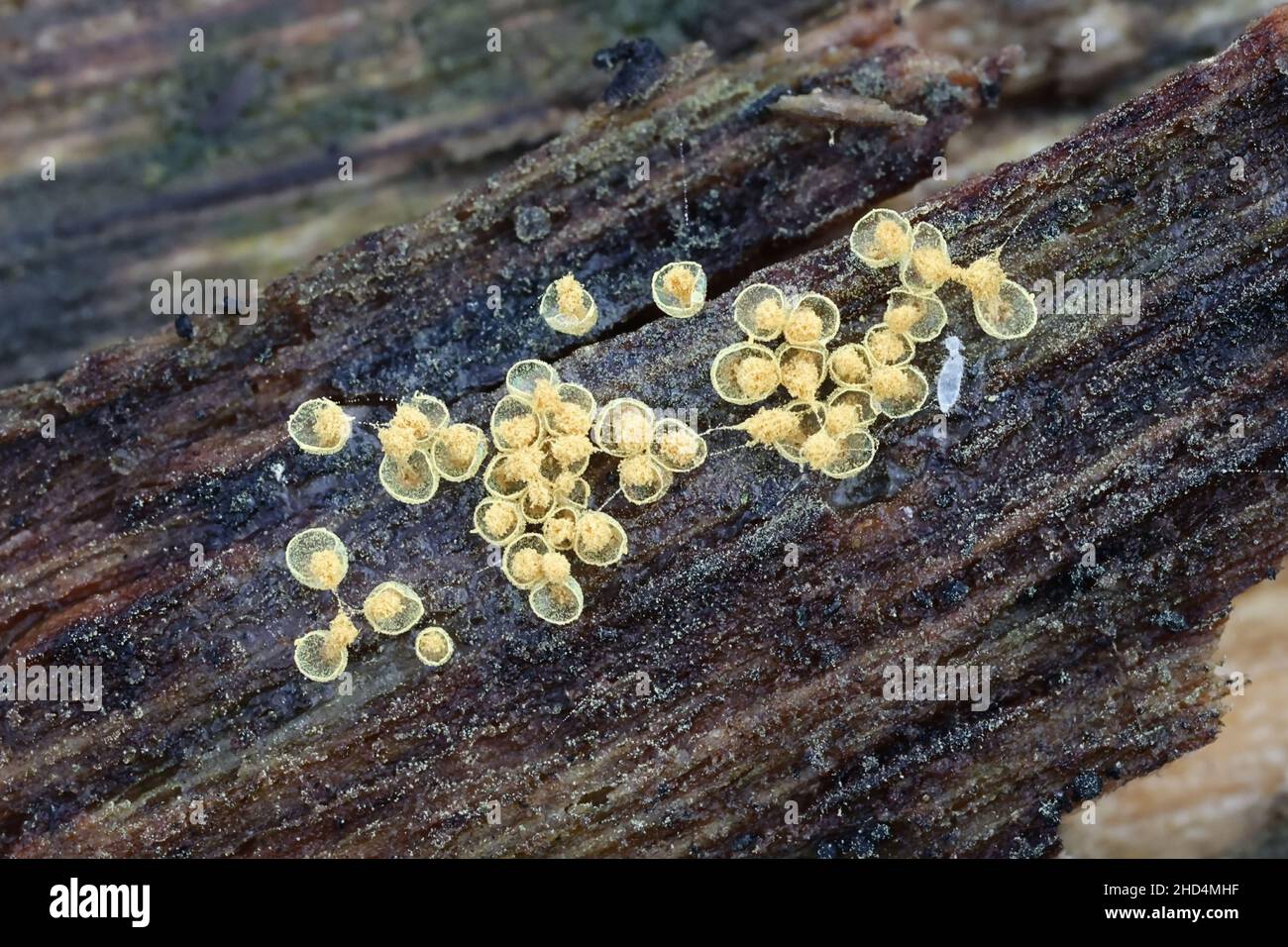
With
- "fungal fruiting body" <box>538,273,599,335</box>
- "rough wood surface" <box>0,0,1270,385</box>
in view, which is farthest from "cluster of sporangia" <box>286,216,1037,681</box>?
"rough wood surface" <box>0,0,1270,385</box>

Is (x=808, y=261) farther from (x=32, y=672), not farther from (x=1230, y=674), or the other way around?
(x=32, y=672)

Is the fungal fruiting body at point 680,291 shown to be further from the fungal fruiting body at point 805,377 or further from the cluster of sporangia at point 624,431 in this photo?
the fungal fruiting body at point 805,377

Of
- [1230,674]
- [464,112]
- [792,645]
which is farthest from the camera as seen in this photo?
[464,112]

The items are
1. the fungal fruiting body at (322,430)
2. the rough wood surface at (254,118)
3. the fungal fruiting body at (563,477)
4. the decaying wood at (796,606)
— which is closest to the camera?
the fungal fruiting body at (563,477)

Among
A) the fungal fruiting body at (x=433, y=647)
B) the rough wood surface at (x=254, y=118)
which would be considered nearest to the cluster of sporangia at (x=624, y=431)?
the fungal fruiting body at (x=433, y=647)
